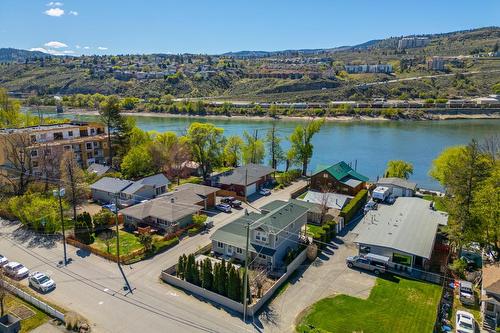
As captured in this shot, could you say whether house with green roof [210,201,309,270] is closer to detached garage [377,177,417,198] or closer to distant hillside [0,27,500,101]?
detached garage [377,177,417,198]

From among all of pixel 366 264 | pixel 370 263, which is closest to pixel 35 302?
pixel 366 264

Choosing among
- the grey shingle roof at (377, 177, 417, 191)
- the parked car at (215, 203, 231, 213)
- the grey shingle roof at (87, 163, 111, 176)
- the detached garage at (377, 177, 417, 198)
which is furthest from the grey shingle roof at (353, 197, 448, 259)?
the grey shingle roof at (87, 163, 111, 176)

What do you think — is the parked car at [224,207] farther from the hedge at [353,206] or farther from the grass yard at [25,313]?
the grass yard at [25,313]

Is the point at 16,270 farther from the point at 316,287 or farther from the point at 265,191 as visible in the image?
the point at 265,191

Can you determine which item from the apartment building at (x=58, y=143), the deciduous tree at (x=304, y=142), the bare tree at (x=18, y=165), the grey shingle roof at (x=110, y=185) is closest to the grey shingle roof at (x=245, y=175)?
the deciduous tree at (x=304, y=142)

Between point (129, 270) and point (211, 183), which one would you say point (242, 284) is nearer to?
point (129, 270)

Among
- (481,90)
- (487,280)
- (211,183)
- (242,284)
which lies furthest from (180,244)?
(481,90)

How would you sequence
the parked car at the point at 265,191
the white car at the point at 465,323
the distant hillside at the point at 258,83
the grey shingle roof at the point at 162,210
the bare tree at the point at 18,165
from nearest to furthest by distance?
the white car at the point at 465,323 → the grey shingle roof at the point at 162,210 → the bare tree at the point at 18,165 → the parked car at the point at 265,191 → the distant hillside at the point at 258,83
